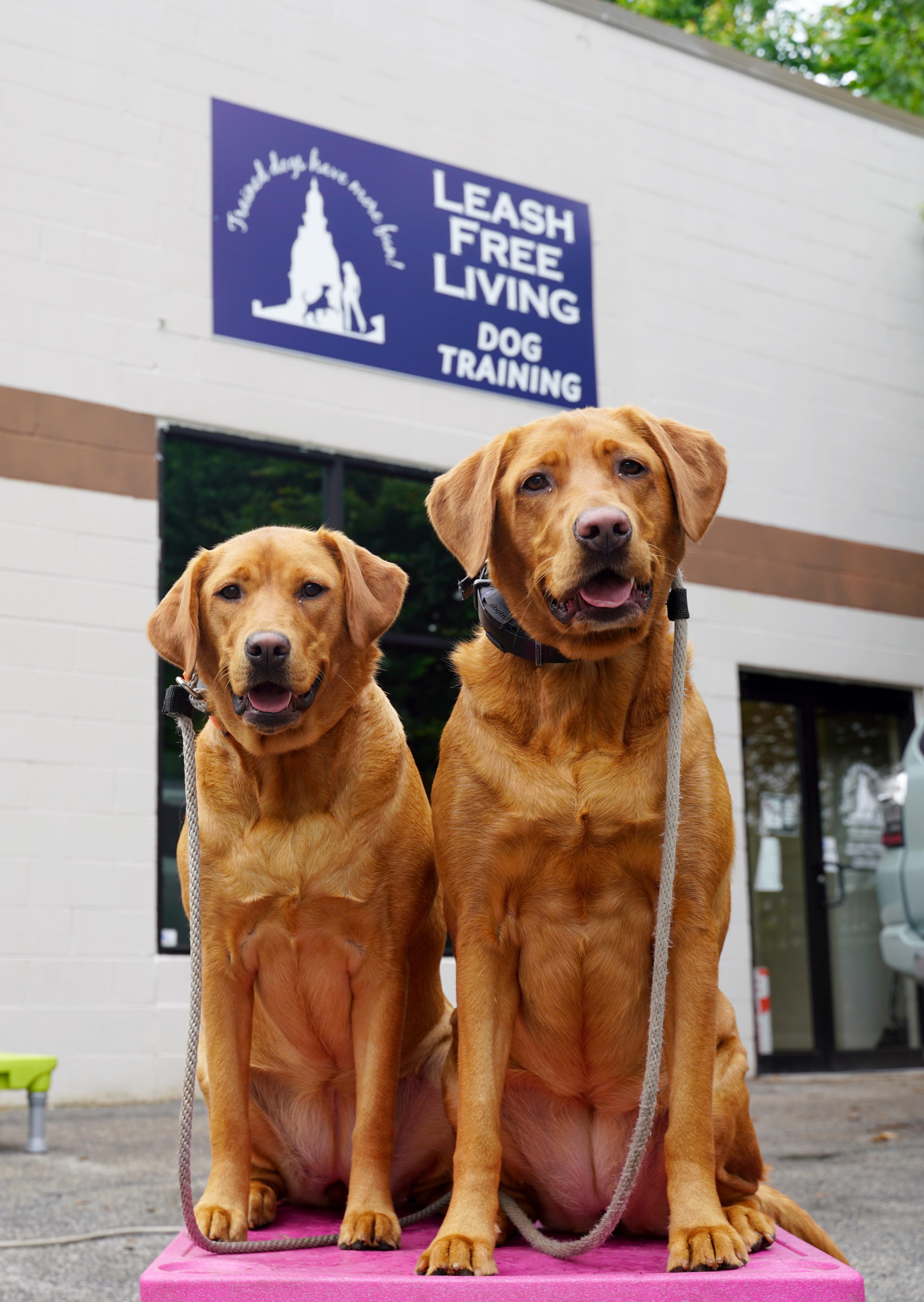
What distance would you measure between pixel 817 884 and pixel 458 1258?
9.20 m

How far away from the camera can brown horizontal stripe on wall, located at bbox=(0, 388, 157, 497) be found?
7613 mm

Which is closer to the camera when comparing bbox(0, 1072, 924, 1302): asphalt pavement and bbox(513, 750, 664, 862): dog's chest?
bbox(513, 750, 664, 862): dog's chest

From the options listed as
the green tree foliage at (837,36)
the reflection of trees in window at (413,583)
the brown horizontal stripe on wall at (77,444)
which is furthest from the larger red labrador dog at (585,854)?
the green tree foliage at (837,36)

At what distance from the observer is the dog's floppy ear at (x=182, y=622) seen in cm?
239

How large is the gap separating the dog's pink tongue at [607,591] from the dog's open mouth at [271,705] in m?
→ 0.57

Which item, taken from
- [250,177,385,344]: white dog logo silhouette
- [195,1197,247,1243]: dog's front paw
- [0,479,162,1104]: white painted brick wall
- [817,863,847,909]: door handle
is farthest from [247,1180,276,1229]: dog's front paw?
[817,863,847,909]: door handle

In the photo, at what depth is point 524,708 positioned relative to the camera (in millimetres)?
2184

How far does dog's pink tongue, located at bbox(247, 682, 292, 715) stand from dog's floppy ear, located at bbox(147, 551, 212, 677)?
169 mm

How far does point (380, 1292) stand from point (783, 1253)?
0.66 metres

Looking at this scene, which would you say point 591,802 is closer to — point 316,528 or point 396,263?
point 316,528

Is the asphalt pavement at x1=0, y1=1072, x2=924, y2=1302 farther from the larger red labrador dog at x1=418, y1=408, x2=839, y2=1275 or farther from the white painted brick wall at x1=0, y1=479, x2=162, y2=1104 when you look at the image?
the larger red labrador dog at x1=418, y1=408, x2=839, y2=1275

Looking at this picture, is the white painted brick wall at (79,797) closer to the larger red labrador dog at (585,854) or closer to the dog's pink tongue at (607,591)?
the larger red labrador dog at (585,854)

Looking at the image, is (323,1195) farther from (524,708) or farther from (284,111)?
(284,111)

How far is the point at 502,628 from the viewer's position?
226 cm
